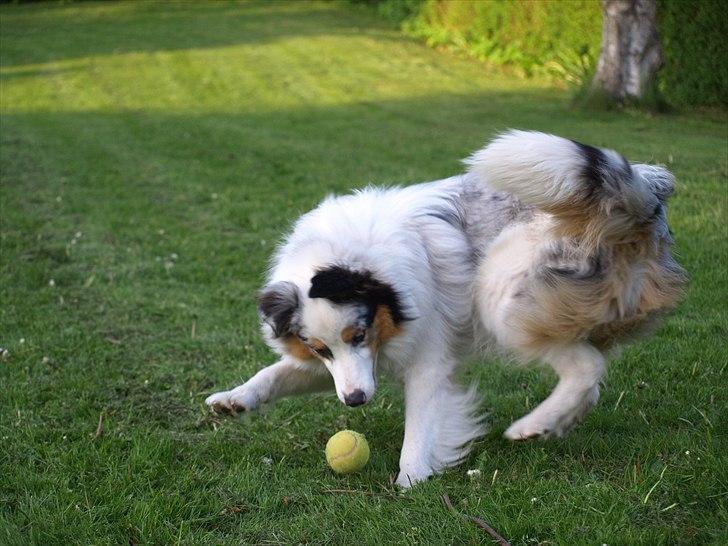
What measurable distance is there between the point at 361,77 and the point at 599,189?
17.3m

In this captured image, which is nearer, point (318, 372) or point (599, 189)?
point (599, 189)

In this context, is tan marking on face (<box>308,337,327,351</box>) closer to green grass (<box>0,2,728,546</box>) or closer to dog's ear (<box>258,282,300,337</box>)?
dog's ear (<box>258,282,300,337</box>)

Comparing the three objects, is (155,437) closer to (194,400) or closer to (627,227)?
(194,400)

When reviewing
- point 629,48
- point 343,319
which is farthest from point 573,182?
point 629,48

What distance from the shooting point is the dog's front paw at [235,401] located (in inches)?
188

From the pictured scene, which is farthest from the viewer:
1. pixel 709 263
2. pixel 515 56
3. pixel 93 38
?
pixel 93 38

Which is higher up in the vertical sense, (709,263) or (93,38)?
(709,263)

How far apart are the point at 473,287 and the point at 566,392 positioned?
766mm

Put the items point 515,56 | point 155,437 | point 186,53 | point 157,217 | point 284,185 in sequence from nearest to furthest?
point 155,437 → point 157,217 → point 284,185 → point 515,56 → point 186,53

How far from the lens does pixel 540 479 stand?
402 cm

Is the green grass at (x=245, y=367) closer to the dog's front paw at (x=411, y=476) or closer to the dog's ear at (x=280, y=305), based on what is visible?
the dog's front paw at (x=411, y=476)

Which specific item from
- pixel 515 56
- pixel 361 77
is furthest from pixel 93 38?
pixel 515 56

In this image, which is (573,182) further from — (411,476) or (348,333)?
(411,476)

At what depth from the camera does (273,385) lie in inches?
194
